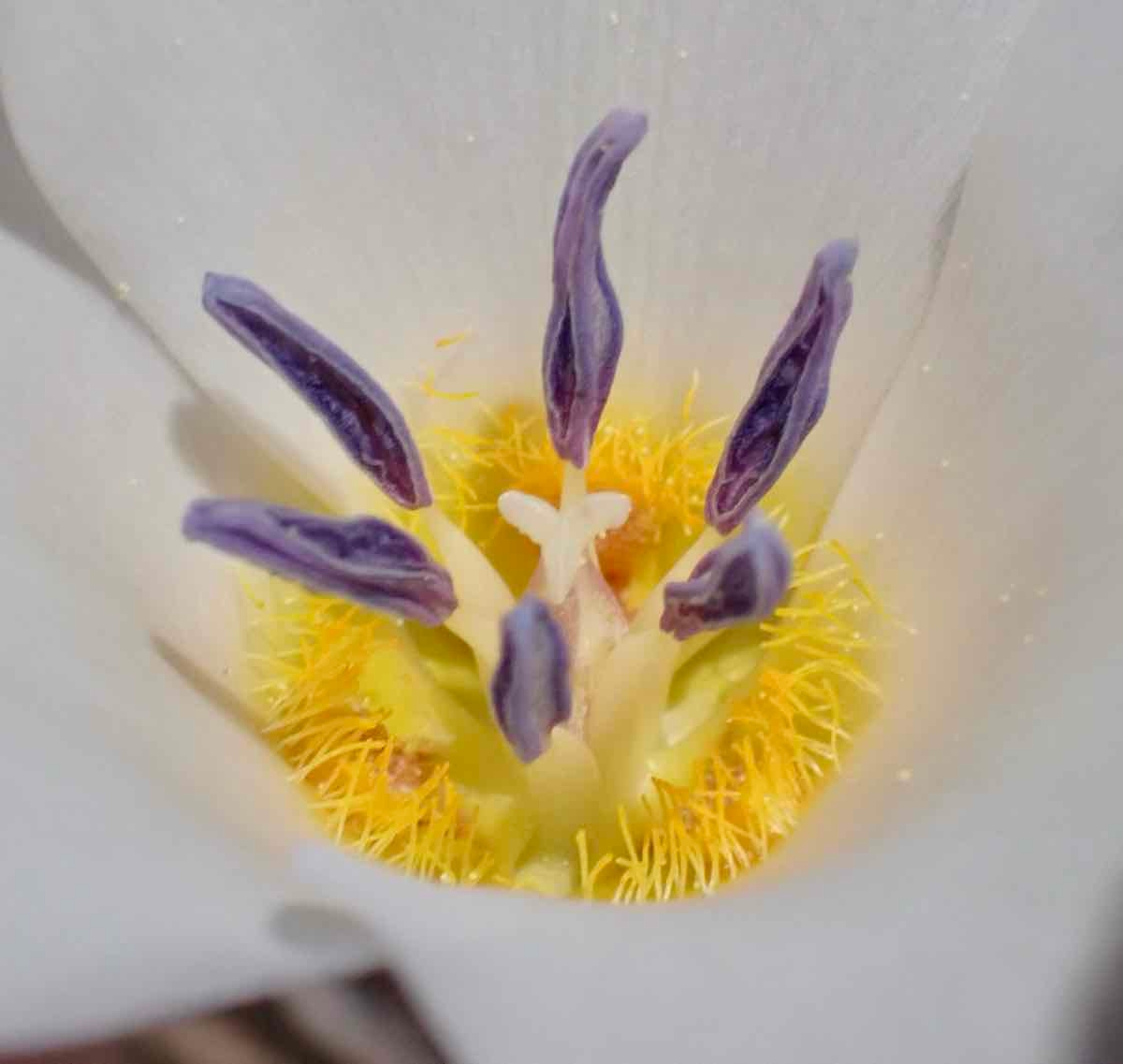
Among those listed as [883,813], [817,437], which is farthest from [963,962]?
[817,437]

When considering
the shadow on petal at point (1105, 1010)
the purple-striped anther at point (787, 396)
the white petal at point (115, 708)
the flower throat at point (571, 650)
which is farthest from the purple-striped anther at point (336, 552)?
the shadow on petal at point (1105, 1010)

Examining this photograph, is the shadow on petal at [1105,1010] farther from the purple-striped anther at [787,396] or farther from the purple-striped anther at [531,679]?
the purple-striped anther at [787,396]

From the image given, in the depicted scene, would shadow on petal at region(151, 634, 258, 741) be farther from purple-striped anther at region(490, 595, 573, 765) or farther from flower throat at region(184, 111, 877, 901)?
purple-striped anther at region(490, 595, 573, 765)

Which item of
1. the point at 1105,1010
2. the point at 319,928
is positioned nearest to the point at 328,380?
the point at 319,928

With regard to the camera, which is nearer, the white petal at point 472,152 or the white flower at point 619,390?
the white flower at point 619,390

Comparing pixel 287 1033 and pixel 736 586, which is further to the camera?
pixel 287 1033

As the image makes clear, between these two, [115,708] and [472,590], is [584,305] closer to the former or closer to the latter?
[472,590]
